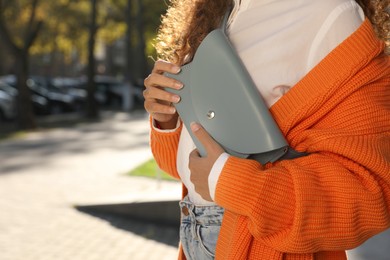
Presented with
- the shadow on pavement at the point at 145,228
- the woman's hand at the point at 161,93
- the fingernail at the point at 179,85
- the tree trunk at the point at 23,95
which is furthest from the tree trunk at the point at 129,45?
the fingernail at the point at 179,85

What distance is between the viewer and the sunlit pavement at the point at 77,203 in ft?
22.6

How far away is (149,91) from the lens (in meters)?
1.96

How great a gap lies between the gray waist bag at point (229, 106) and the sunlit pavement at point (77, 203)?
250 centimetres

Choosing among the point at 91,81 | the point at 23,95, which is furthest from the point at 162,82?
the point at 91,81

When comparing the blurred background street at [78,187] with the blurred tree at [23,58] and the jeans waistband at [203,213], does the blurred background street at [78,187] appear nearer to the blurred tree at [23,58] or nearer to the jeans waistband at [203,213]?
the blurred tree at [23,58]

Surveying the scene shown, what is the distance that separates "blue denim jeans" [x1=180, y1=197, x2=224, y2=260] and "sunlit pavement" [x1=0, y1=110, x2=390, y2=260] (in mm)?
2205

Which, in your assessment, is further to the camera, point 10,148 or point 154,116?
point 10,148

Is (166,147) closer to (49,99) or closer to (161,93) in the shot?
(161,93)

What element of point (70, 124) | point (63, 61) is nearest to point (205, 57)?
point (70, 124)

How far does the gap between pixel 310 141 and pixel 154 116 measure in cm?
57

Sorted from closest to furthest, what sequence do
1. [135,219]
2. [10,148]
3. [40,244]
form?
[40,244]
[135,219]
[10,148]

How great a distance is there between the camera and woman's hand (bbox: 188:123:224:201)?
172 cm

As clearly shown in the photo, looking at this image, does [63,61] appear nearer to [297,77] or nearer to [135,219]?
[135,219]

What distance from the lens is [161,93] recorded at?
6.18ft
